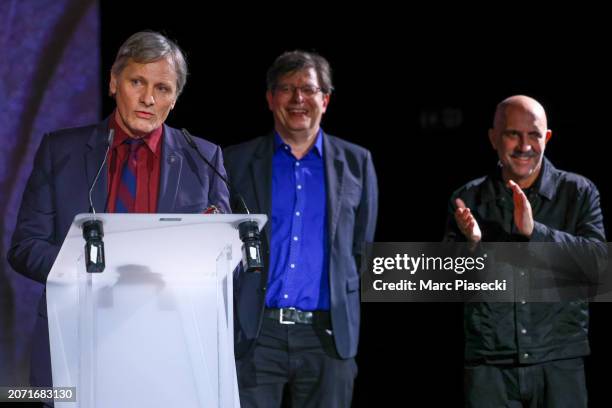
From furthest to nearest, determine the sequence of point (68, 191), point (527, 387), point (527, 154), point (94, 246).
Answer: point (527, 154), point (527, 387), point (68, 191), point (94, 246)

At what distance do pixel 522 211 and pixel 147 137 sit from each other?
157cm

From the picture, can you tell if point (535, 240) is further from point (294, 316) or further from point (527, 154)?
point (294, 316)

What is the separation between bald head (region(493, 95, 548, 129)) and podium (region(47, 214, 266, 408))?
195 cm

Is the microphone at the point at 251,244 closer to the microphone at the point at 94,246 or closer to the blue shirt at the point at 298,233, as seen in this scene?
the microphone at the point at 94,246

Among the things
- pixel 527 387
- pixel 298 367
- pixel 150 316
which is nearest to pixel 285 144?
pixel 298 367

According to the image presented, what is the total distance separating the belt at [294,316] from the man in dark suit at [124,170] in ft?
2.59

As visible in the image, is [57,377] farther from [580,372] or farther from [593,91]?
[593,91]

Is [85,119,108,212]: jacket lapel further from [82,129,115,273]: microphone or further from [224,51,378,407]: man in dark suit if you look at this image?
[224,51,378,407]: man in dark suit

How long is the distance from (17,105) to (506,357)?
2489 millimetres

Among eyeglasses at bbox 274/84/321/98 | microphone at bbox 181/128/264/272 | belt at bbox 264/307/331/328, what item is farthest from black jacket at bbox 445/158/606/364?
microphone at bbox 181/128/264/272

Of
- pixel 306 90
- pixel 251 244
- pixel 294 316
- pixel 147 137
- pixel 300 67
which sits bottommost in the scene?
pixel 294 316

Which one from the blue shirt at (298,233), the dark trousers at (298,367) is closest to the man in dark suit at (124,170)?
the blue shirt at (298,233)

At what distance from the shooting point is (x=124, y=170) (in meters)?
3.19

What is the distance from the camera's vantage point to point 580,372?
3.94m
